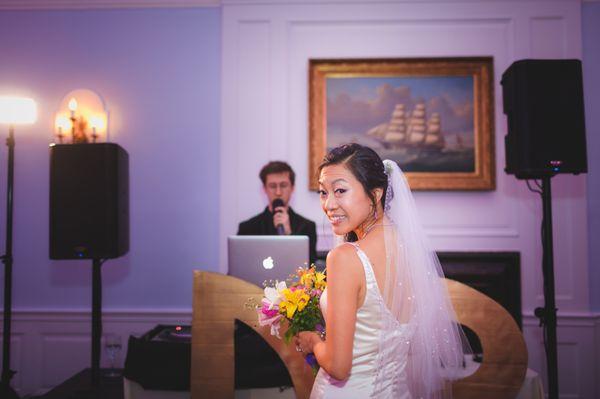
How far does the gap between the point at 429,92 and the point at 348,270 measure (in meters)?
2.99

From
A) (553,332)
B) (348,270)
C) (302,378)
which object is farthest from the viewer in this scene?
(553,332)

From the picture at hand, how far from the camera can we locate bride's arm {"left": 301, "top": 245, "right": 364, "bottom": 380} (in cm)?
142

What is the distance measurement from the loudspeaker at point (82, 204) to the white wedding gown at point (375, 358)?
210 centimetres

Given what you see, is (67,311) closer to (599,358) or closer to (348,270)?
(348,270)

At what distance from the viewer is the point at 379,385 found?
62.4 inches

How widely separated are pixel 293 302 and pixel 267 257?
0.79 meters

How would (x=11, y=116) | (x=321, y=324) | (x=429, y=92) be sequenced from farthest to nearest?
(x=429, y=92)
(x=11, y=116)
(x=321, y=324)

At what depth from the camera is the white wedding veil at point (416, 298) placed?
1.61 metres

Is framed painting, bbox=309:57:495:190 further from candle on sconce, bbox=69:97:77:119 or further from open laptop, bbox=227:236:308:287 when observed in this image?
candle on sconce, bbox=69:97:77:119

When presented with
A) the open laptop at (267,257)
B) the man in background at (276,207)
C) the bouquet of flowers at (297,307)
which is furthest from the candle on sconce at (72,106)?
the bouquet of flowers at (297,307)

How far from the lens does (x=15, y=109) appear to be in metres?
3.54

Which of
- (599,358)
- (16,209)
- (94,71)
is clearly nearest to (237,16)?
(94,71)

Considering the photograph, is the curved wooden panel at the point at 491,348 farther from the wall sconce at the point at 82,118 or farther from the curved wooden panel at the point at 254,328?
the wall sconce at the point at 82,118

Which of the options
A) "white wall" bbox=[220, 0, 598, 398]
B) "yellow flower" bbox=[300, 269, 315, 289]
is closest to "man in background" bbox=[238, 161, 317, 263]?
"white wall" bbox=[220, 0, 598, 398]
